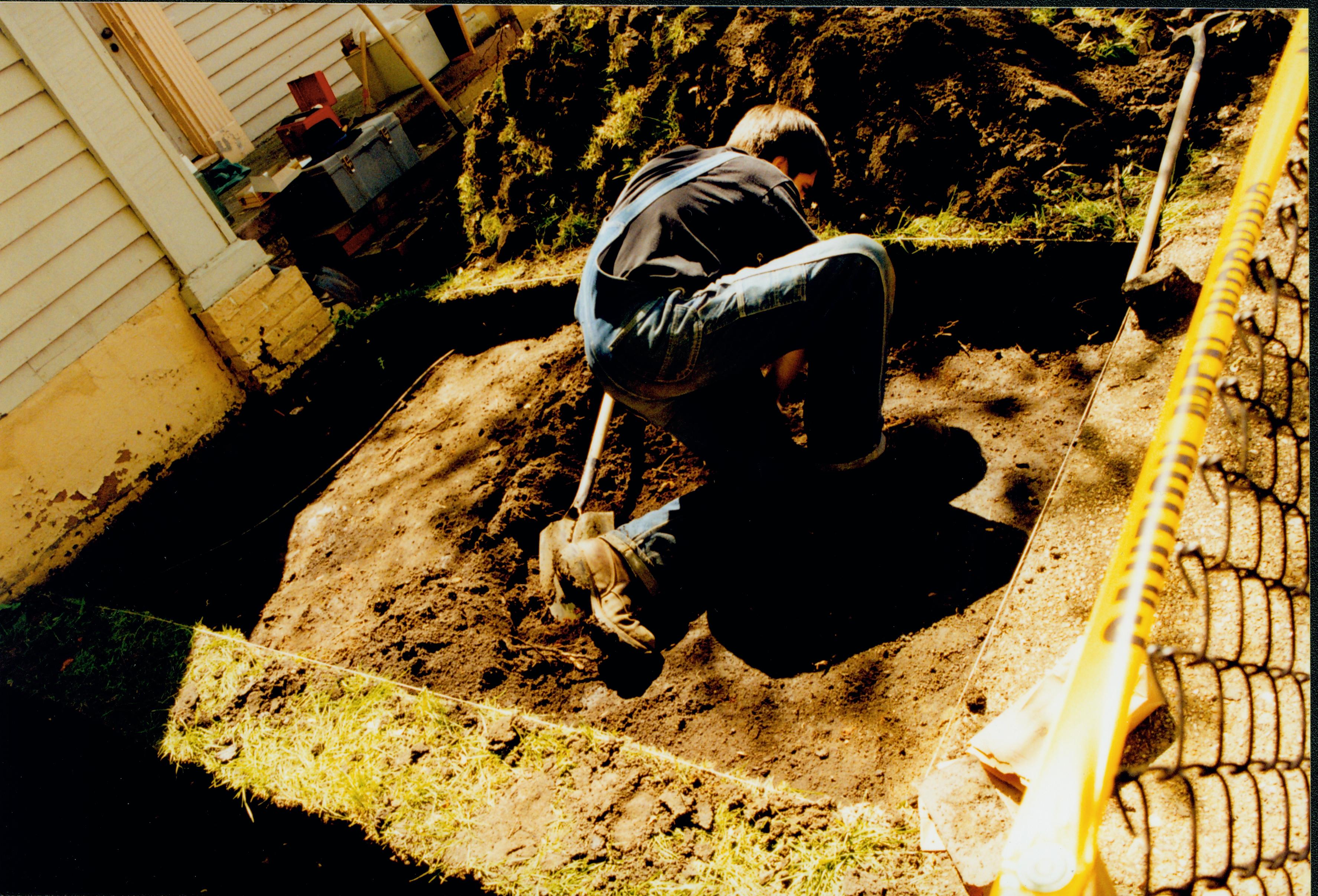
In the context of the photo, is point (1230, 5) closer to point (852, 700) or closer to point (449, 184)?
point (852, 700)

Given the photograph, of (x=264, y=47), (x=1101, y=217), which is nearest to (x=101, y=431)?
(x=1101, y=217)

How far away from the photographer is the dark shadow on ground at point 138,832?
8.00ft

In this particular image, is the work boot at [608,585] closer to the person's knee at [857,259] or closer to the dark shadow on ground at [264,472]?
the person's knee at [857,259]

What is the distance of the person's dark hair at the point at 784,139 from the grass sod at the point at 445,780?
2079mm

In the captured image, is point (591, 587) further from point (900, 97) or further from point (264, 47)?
point (264, 47)

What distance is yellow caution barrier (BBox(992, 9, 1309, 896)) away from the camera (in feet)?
2.74

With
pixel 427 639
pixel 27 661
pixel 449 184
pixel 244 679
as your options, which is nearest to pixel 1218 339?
pixel 427 639

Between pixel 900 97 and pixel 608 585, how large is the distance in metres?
2.84

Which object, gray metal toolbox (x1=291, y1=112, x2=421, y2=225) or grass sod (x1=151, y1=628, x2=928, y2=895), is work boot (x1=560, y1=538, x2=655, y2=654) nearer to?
grass sod (x1=151, y1=628, x2=928, y2=895)

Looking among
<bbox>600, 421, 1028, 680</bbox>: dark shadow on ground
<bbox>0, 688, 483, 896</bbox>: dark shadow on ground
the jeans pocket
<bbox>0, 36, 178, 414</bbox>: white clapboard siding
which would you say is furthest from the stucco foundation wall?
the jeans pocket

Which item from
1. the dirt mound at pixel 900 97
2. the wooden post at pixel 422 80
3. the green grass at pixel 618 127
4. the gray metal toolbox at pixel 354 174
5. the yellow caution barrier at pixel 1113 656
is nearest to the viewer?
the yellow caution barrier at pixel 1113 656

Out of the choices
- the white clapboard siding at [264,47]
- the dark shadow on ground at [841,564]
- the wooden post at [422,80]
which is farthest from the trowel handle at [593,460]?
the white clapboard siding at [264,47]

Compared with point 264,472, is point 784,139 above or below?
above

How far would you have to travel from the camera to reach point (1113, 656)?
938 millimetres
